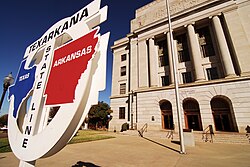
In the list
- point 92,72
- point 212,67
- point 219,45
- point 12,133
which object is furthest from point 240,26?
point 12,133

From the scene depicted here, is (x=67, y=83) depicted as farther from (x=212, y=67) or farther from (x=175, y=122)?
(x=212, y=67)

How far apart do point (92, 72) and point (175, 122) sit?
18864mm

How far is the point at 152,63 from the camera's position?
2319 cm

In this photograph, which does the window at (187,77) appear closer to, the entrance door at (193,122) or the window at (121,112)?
the entrance door at (193,122)

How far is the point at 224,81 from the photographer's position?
16.4 m

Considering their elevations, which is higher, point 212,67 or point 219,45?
point 219,45

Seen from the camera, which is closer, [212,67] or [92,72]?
[92,72]

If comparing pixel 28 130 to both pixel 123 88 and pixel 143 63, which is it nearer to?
pixel 143 63

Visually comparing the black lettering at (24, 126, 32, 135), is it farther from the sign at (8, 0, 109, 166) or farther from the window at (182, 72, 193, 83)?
the window at (182, 72, 193, 83)

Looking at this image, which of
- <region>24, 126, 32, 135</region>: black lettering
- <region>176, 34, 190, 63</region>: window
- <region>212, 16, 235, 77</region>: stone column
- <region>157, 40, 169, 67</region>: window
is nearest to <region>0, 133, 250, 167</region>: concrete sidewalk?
<region>24, 126, 32, 135</region>: black lettering

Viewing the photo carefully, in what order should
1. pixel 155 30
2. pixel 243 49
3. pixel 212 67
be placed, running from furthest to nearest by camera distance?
pixel 155 30
pixel 212 67
pixel 243 49

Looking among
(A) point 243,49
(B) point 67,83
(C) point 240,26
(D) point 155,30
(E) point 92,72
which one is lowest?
(B) point 67,83

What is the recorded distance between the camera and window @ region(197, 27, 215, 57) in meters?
20.5

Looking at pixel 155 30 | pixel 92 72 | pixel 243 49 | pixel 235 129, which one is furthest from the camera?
pixel 155 30
